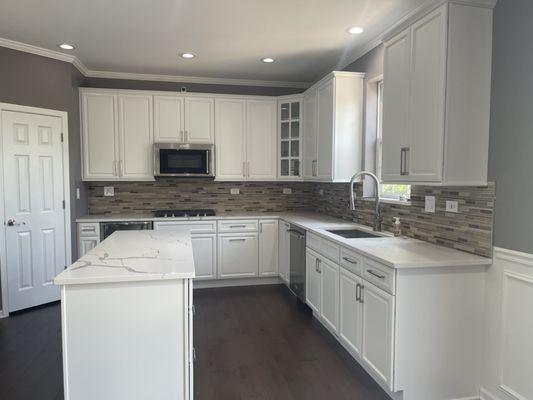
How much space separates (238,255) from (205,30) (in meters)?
2.48

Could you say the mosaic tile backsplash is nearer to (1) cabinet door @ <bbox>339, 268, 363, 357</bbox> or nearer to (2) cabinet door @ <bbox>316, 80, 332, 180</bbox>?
(2) cabinet door @ <bbox>316, 80, 332, 180</bbox>

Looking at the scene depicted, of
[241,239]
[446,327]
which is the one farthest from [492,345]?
[241,239]

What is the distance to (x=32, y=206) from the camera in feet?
12.6

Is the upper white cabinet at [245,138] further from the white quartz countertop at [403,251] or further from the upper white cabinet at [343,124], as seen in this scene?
the white quartz countertop at [403,251]

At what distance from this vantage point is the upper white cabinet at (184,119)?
462cm

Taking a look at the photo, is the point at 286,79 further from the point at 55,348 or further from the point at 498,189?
the point at 55,348

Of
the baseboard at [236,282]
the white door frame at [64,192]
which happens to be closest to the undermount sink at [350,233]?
the baseboard at [236,282]

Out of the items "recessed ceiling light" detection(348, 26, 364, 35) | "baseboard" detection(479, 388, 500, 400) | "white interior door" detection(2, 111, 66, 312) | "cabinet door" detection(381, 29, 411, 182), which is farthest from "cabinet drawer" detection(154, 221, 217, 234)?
"baseboard" detection(479, 388, 500, 400)

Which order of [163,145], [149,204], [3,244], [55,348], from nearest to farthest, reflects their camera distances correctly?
[55,348], [3,244], [163,145], [149,204]

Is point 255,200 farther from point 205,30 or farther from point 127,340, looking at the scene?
point 127,340

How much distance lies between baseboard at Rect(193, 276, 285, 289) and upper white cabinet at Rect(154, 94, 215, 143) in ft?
5.68

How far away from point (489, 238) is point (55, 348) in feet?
10.4

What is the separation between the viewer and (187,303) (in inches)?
76.4

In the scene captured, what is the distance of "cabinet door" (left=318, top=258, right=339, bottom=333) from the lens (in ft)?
9.72
